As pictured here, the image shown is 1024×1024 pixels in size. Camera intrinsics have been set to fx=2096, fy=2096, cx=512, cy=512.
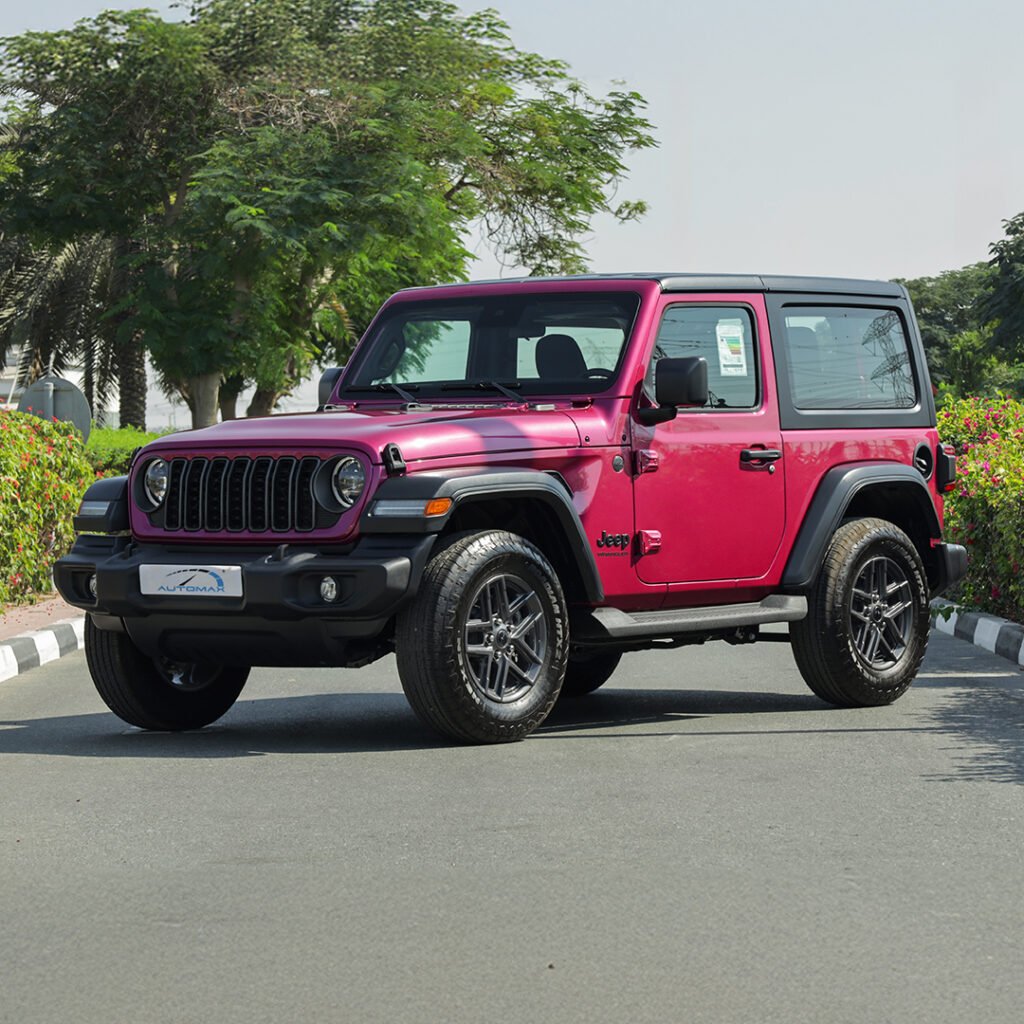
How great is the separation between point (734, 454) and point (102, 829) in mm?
3889

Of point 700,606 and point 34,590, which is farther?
point 34,590

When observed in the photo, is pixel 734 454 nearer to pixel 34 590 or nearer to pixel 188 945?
pixel 188 945

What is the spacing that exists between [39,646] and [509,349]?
469 cm

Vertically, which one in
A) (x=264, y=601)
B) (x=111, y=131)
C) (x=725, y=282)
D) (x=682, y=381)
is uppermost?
(x=111, y=131)

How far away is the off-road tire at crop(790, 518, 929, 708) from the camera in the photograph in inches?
390

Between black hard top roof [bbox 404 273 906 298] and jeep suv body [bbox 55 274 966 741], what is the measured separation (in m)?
0.01

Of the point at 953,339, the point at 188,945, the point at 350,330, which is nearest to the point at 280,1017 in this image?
the point at 188,945

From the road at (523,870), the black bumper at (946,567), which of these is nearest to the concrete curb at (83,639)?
the black bumper at (946,567)

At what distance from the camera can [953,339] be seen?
80438 millimetres

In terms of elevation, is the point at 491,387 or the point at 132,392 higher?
the point at 132,392

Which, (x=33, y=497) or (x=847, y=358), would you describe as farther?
(x=33, y=497)

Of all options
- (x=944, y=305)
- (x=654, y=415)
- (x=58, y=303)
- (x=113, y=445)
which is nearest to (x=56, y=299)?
(x=58, y=303)

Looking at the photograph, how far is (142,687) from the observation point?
9.29 metres

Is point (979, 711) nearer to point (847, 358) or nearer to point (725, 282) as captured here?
point (847, 358)
